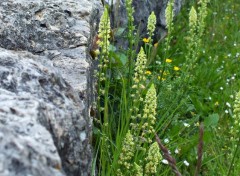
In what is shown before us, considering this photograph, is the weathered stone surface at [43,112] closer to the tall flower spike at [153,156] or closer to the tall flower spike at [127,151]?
the tall flower spike at [153,156]

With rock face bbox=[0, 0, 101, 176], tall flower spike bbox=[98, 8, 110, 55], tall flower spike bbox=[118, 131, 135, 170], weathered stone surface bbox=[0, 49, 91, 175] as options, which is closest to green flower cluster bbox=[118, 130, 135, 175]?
tall flower spike bbox=[118, 131, 135, 170]

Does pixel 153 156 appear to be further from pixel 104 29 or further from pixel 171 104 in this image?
pixel 171 104

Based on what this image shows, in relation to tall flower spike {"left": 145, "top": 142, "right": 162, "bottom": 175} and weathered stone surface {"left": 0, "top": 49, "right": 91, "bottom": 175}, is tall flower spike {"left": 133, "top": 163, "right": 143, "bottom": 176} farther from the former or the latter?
weathered stone surface {"left": 0, "top": 49, "right": 91, "bottom": 175}

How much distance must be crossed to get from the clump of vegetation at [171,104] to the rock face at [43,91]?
0.25m

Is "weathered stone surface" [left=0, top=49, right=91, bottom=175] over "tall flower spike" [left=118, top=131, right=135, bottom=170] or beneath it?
over

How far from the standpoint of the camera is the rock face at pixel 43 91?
1.39m

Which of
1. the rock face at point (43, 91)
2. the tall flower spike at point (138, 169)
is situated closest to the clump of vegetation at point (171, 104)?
the tall flower spike at point (138, 169)

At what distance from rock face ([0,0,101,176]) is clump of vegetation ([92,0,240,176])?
0.83 ft

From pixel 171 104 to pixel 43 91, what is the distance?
212 cm

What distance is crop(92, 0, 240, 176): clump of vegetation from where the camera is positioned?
2.84 metres

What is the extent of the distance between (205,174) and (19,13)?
1.76 metres

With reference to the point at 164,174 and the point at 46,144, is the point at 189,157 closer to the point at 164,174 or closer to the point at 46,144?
the point at 164,174

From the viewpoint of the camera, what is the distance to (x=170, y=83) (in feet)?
13.7

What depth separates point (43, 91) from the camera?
1815 millimetres
